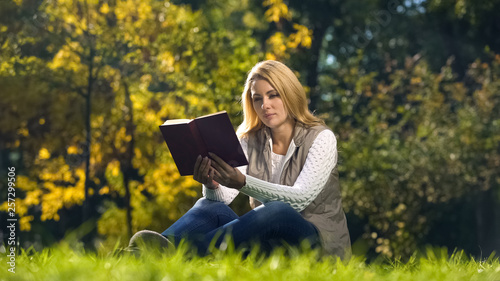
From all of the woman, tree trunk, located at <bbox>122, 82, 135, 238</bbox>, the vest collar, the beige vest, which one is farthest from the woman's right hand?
tree trunk, located at <bbox>122, 82, 135, 238</bbox>

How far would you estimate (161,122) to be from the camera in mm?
8750

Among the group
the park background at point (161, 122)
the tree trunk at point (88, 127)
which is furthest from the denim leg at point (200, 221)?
the tree trunk at point (88, 127)

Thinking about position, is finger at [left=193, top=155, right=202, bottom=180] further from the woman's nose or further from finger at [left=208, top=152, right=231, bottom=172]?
the woman's nose

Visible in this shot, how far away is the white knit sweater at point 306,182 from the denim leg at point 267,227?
12 cm

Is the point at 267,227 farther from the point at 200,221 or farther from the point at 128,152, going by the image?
the point at 128,152

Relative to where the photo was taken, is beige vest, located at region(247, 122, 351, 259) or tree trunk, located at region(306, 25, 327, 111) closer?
beige vest, located at region(247, 122, 351, 259)

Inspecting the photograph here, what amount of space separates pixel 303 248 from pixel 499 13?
33.9ft

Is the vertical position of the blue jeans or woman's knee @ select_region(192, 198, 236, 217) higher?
woman's knee @ select_region(192, 198, 236, 217)

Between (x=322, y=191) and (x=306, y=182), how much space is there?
7.3 inches

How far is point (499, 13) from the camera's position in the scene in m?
12.2

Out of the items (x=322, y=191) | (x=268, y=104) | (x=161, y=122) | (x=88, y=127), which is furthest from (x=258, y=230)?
(x=88, y=127)

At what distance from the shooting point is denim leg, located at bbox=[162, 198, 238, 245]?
11.6ft

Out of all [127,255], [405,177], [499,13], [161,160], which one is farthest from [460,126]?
[127,255]

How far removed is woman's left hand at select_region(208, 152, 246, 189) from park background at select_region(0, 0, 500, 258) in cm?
415
